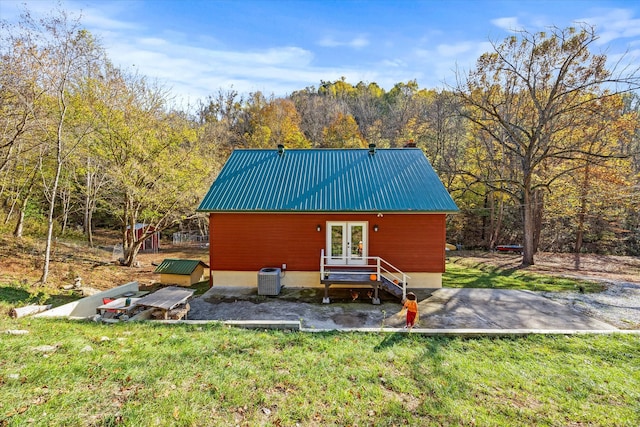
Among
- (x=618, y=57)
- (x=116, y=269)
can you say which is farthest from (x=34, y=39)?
(x=618, y=57)

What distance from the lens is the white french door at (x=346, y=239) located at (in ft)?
38.1

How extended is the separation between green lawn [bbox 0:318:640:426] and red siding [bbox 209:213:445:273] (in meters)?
5.10

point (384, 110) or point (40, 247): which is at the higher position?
point (384, 110)

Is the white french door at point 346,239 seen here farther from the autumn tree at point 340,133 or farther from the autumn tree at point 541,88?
the autumn tree at point 340,133

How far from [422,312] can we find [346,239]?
3.89m

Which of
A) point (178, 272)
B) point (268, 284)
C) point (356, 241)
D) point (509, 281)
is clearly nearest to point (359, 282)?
point (356, 241)

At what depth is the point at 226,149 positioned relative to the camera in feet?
115

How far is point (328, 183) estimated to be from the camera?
1268cm

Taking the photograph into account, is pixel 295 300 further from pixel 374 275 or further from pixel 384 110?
pixel 384 110

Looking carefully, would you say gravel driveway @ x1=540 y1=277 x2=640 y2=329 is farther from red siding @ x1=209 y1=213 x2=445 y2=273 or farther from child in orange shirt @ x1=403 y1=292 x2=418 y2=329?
child in orange shirt @ x1=403 y1=292 x2=418 y2=329

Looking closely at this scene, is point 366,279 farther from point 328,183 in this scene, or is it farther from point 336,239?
point 328,183

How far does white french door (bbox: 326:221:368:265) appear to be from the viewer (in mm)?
11602

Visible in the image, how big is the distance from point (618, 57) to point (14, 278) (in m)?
27.4

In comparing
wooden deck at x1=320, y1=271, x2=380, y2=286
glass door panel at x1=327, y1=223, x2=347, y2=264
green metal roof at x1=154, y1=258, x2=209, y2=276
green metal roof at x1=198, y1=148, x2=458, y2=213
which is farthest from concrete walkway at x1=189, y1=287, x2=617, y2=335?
green metal roof at x1=198, y1=148, x2=458, y2=213
